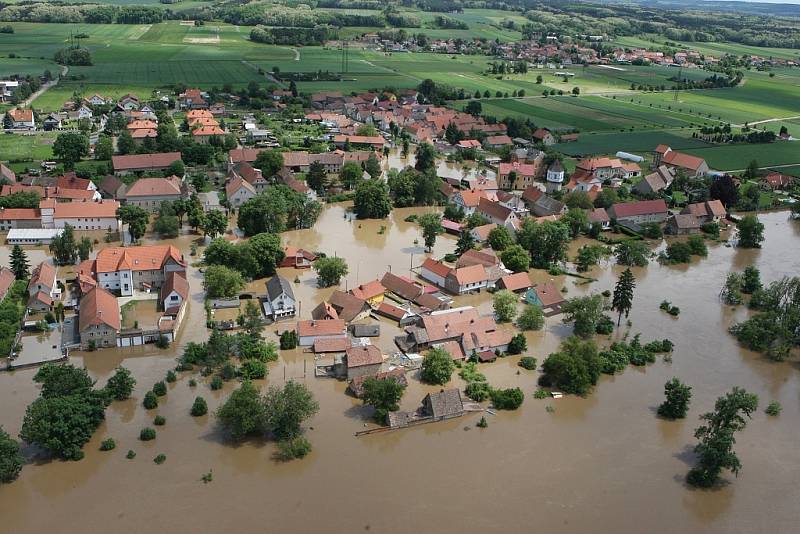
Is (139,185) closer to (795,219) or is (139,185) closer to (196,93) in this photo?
(196,93)

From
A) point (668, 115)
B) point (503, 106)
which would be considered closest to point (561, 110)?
point (503, 106)

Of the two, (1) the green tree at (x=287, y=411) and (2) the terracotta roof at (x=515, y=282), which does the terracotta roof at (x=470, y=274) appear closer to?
(2) the terracotta roof at (x=515, y=282)

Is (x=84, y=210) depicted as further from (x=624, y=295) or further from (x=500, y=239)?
(x=624, y=295)

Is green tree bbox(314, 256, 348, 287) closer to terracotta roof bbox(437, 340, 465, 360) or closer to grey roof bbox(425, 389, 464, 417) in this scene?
terracotta roof bbox(437, 340, 465, 360)

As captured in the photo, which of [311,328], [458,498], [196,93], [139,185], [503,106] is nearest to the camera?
[458,498]

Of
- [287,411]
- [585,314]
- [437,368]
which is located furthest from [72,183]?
[585,314]

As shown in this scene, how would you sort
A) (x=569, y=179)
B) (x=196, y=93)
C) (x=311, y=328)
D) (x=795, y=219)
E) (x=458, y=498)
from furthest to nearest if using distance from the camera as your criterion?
1. (x=196, y=93)
2. (x=569, y=179)
3. (x=795, y=219)
4. (x=311, y=328)
5. (x=458, y=498)

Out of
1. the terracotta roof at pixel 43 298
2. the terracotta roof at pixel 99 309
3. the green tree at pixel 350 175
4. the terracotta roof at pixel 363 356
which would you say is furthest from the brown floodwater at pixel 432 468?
the green tree at pixel 350 175
